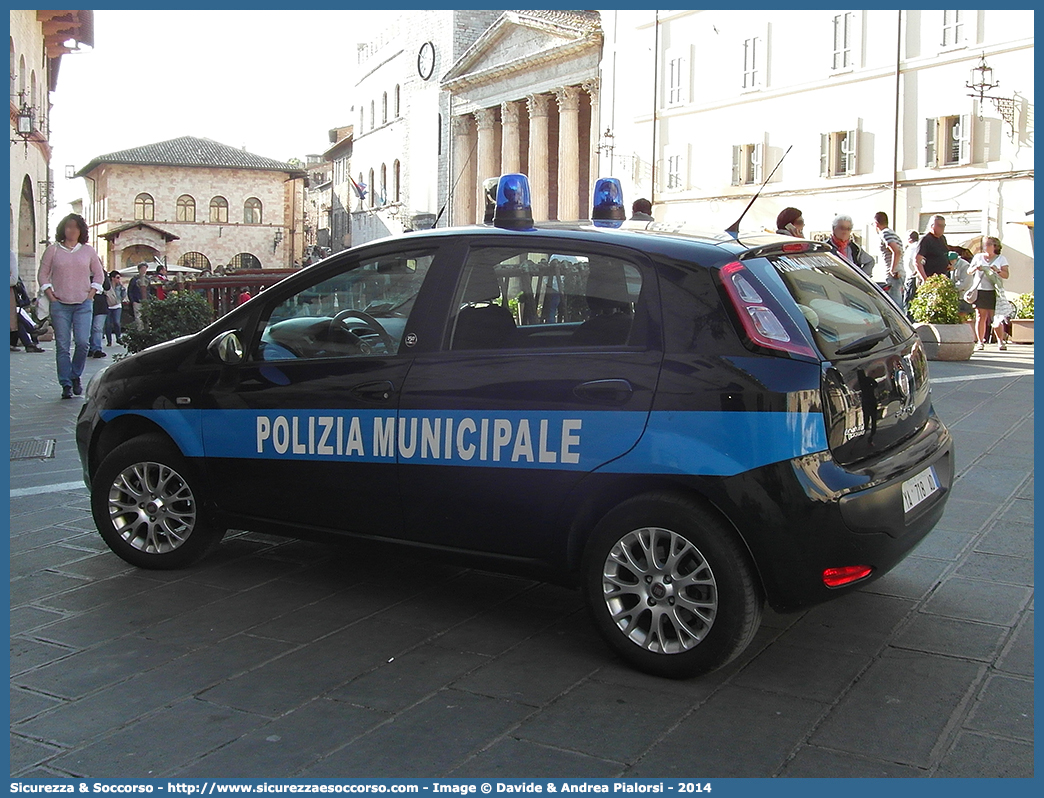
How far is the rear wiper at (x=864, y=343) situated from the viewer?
12.4ft

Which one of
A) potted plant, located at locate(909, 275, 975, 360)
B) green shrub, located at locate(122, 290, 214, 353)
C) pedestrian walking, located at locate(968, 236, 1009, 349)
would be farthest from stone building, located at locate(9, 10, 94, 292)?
pedestrian walking, located at locate(968, 236, 1009, 349)

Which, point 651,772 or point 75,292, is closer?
point 651,772

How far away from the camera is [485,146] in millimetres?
62594

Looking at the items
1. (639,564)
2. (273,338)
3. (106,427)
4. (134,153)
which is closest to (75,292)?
(106,427)

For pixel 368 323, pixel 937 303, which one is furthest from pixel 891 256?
pixel 368 323

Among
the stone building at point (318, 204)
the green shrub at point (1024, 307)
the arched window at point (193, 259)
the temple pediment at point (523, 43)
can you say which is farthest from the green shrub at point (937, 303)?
the stone building at point (318, 204)

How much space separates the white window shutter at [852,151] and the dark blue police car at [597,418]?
32.6 meters

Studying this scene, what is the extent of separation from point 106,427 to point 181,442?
1.75 feet

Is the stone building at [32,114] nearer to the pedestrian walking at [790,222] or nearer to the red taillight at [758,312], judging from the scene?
the pedestrian walking at [790,222]

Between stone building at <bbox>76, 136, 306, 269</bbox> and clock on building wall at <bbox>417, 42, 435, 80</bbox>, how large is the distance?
1698 cm

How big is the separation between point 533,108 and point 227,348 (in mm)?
53026

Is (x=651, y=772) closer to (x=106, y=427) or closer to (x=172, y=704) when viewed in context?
(x=172, y=704)

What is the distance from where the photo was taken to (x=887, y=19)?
112ft

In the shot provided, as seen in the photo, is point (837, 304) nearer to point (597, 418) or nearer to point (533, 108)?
point (597, 418)
